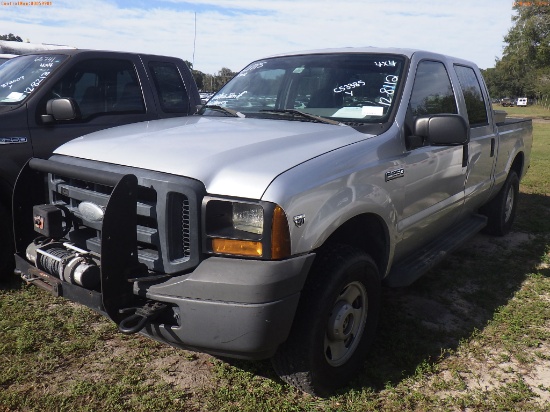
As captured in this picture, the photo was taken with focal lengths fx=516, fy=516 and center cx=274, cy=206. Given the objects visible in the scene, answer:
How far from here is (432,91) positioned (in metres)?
3.90

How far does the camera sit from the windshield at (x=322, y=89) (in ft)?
11.2

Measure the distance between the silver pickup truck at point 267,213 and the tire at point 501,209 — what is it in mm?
2068

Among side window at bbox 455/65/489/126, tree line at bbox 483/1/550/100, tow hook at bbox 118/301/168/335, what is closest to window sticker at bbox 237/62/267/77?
side window at bbox 455/65/489/126

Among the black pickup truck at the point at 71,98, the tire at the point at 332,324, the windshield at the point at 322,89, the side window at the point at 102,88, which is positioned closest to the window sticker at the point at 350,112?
the windshield at the point at 322,89

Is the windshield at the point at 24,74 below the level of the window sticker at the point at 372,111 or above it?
below

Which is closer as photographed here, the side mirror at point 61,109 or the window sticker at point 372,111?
the window sticker at point 372,111

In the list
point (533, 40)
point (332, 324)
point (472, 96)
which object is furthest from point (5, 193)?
point (533, 40)

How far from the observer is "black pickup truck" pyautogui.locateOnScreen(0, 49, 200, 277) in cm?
414

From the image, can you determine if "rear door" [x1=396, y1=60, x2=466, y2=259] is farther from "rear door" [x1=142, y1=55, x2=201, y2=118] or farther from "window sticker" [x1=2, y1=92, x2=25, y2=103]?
"window sticker" [x1=2, y1=92, x2=25, y2=103]

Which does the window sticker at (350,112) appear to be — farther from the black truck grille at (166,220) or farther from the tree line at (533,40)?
the tree line at (533,40)

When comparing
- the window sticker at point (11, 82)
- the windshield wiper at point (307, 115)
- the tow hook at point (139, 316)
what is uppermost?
the windshield wiper at point (307, 115)

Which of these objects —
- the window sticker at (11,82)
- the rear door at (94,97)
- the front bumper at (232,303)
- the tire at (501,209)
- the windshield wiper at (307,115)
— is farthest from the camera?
the tire at (501,209)

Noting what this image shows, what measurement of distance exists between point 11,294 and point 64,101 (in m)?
1.61

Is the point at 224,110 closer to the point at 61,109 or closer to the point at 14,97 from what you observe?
the point at 61,109
